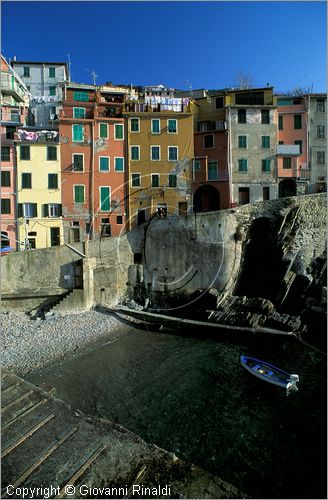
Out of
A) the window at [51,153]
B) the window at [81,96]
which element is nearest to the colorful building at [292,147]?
the window at [81,96]

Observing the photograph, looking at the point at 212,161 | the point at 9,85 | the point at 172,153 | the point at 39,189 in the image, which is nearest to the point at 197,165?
the point at 212,161

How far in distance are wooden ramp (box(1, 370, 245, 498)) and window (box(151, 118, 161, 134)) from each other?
27.1m

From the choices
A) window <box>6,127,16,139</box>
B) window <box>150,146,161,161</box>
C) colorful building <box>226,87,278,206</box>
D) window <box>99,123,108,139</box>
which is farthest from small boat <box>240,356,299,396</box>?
window <box>6,127,16,139</box>

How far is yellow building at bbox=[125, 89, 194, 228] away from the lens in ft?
105

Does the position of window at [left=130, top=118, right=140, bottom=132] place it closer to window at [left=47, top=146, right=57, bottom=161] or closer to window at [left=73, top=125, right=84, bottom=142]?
window at [left=73, top=125, right=84, bottom=142]

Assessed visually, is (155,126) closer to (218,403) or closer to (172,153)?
(172,153)

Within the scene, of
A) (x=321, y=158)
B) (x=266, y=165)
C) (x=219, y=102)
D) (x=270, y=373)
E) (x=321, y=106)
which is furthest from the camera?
(x=321, y=106)

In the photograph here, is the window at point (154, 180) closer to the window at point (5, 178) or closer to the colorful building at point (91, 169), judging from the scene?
the colorful building at point (91, 169)

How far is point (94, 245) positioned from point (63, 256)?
2.28m

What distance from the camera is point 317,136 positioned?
125 ft

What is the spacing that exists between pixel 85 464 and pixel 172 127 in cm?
2959

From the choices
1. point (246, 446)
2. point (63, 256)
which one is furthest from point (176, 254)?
point (246, 446)

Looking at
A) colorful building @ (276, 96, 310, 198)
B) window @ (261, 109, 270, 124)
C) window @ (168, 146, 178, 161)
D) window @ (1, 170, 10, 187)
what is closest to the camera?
window @ (1, 170, 10, 187)

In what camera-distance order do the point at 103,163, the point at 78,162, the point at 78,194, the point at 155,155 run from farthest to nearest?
the point at 155,155
the point at 103,163
the point at 78,194
the point at 78,162
